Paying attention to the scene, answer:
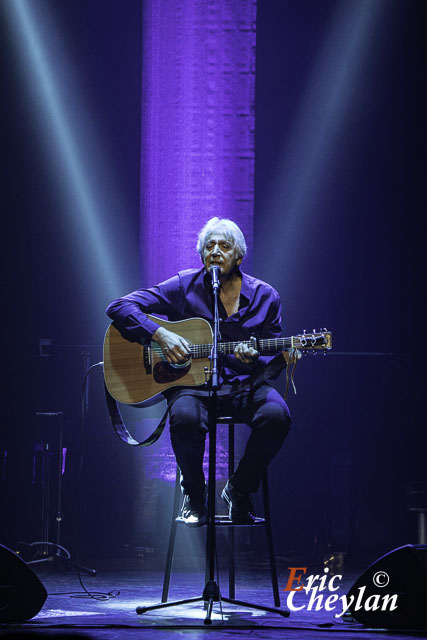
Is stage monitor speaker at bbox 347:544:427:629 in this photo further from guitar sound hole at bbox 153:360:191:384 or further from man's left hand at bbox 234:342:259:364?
guitar sound hole at bbox 153:360:191:384

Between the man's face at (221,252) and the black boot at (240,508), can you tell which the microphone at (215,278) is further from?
the black boot at (240,508)

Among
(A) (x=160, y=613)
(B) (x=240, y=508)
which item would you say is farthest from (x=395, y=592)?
(A) (x=160, y=613)

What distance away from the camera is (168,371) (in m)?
3.39

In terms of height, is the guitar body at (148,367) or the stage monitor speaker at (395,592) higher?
the guitar body at (148,367)

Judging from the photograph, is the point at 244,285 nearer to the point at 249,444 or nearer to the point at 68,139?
the point at 249,444

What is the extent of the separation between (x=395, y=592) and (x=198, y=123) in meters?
3.23

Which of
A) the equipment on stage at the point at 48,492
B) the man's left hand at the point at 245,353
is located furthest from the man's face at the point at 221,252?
the equipment on stage at the point at 48,492

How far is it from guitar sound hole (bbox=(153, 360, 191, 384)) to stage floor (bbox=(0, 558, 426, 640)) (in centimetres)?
94

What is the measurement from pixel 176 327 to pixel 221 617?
121 centimetres

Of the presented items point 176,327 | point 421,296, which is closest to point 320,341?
point 176,327

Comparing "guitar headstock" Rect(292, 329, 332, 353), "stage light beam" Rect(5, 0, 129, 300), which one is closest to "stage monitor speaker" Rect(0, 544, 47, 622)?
"guitar headstock" Rect(292, 329, 332, 353)

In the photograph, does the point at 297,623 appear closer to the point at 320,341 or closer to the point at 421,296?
the point at 320,341

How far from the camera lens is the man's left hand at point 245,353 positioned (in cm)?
318

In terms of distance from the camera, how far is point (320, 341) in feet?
10.1
